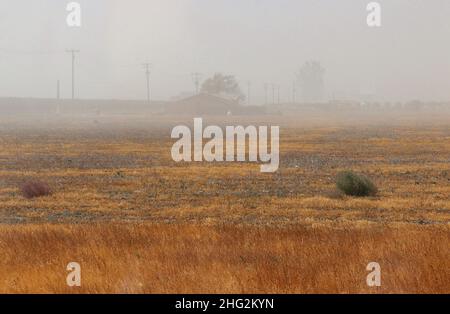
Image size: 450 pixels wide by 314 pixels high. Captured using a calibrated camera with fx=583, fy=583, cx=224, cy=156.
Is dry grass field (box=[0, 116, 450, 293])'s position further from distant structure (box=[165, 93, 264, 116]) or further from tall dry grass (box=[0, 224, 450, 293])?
distant structure (box=[165, 93, 264, 116])

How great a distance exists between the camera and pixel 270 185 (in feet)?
85.0

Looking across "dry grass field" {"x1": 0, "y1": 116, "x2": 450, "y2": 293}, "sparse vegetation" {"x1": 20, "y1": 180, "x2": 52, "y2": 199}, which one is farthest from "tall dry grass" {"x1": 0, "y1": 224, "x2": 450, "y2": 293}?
"sparse vegetation" {"x1": 20, "y1": 180, "x2": 52, "y2": 199}

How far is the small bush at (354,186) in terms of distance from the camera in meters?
22.7

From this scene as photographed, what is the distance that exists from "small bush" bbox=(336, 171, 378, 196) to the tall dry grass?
875 centimetres

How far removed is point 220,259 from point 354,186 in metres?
13.2

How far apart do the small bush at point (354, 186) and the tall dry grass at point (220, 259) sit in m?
8.75

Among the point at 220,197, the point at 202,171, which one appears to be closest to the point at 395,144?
the point at 202,171

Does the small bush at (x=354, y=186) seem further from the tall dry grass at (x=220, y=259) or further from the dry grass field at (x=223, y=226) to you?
the tall dry grass at (x=220, y=259)

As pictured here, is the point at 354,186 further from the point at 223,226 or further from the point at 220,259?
the point at 220,259

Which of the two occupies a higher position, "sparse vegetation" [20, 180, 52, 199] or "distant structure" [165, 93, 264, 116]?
"distant structure" [165, 93, 264, 116]

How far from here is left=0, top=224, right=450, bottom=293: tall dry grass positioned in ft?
28.8

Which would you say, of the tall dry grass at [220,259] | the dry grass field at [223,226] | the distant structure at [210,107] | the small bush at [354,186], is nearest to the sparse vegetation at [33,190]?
the dry grass field at [223,226]

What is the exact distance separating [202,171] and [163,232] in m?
18.6
